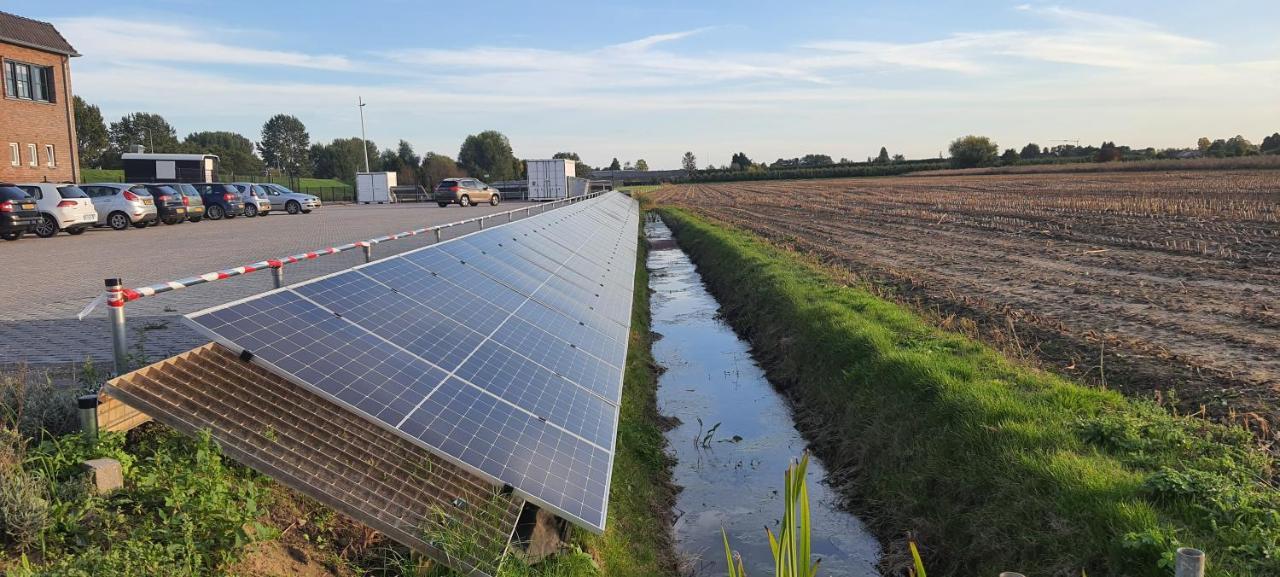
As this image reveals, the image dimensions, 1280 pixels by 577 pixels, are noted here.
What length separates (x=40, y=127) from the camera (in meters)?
39.4

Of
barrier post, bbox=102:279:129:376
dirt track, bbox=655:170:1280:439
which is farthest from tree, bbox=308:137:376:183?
barrier post, bbox=102:279:129:376

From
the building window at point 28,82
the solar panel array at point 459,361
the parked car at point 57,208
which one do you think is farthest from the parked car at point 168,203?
the solar panel array at point 459,361

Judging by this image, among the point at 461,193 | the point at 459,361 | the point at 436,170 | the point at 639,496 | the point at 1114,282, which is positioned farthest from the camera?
the point at 436,170

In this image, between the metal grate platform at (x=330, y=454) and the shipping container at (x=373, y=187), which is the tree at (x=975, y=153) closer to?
the shipping container at (x=373, y=187)

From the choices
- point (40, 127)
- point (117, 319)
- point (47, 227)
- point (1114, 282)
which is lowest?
point (1114, 282)

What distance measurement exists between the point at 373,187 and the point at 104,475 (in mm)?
63906

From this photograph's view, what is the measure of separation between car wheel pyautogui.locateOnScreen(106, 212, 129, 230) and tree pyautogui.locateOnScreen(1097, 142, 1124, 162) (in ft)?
382

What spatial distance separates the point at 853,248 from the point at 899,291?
349 inches

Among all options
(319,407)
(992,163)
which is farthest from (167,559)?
(992,163)

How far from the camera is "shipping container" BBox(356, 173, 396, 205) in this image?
213 ft

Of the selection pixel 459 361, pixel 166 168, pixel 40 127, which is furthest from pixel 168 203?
pixel 459 361

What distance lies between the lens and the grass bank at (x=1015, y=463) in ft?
17.5

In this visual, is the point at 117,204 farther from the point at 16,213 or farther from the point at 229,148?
the point at 229,148

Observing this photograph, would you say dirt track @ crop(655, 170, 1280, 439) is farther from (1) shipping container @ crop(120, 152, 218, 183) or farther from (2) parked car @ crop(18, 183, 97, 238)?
(1) shipping container @ crop(120, 152, 218, 183)
